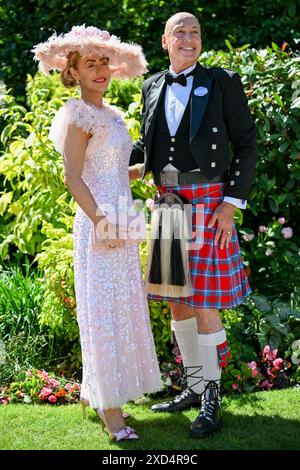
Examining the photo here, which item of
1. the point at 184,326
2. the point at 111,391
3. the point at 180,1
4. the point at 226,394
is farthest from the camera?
the point at 180,1

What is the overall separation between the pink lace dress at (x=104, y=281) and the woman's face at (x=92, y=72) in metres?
0.08

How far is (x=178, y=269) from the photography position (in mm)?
3180

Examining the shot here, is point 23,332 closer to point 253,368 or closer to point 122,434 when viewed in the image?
point 122,434

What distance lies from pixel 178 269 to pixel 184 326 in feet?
1.23

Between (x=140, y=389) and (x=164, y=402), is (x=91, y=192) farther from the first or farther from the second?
(x=164, y=402)

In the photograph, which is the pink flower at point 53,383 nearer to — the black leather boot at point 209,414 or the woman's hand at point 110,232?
the black leather boot at point 209,414

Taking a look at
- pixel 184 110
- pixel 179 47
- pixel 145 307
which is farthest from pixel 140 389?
pixel 179 47

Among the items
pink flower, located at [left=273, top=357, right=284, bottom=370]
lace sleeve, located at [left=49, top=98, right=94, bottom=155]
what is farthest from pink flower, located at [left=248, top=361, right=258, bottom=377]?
lace sleeve, located at [left=49, top=98, right=94, bottom=155]

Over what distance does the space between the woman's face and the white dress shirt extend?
32 cm

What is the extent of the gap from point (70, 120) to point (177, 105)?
0.50 meters

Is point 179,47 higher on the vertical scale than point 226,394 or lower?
higher

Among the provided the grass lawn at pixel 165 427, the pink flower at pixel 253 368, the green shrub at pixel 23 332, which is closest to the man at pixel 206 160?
the grass lawn at pixel 165 427

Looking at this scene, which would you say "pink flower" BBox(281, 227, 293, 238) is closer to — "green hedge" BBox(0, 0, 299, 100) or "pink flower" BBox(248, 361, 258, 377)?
"pink flower" BBox(248, 361, 258, 377)

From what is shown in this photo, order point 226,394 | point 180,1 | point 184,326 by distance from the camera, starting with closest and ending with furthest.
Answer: point 184,326, point 226,394, point 180,1
